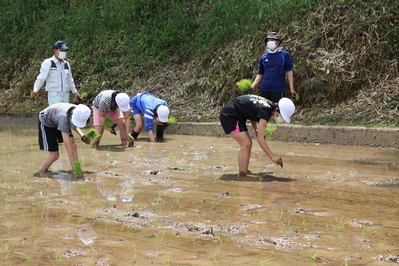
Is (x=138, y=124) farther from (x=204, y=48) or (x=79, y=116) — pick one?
(x=204, y=48)

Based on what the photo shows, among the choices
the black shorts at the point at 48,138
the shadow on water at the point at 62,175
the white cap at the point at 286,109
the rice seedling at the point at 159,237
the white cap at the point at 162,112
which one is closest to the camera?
the rice seedling at the point at 159,237

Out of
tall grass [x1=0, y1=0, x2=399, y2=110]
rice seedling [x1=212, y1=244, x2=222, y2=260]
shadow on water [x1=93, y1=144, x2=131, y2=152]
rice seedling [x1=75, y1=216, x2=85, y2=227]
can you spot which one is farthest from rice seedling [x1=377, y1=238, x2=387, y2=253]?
tall grass [x1=0, y1=0, x2=399, y2=110]

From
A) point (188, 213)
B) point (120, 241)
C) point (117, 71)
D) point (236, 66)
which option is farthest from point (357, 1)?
point (120, 241)

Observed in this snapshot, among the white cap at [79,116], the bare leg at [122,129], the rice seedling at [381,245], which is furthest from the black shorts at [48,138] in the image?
the rice seedling at [381,245]

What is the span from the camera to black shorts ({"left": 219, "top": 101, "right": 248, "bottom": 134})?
6.41 meters

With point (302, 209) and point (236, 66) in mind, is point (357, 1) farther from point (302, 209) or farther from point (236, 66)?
point (302, 209)

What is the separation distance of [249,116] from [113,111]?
3.32 m

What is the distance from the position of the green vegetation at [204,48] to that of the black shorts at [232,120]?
12.4 ft

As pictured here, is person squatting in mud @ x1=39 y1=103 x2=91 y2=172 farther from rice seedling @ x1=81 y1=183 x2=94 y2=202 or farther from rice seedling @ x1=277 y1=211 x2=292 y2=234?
rice seedling @ x1=277 y1=211 x2=292 y2=234

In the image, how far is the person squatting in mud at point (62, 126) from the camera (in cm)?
625

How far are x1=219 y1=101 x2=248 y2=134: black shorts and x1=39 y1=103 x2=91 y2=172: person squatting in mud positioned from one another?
1.55 meters

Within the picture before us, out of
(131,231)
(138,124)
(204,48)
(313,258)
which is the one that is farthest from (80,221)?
(204,48)

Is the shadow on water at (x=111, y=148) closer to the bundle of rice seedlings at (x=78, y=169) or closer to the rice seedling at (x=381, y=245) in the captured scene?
the bundle of rice seedlings at (x=78, y=169)

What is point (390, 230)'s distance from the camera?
404 centimetres
